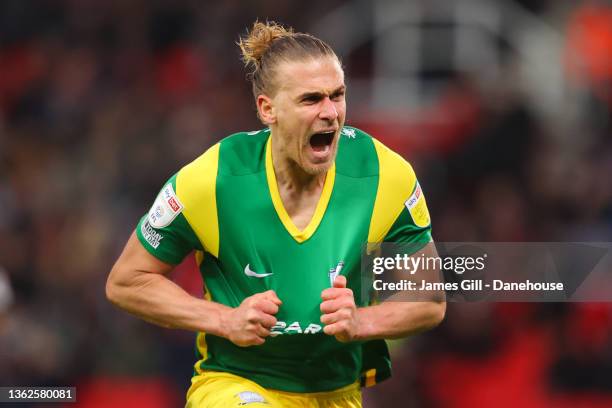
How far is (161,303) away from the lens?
230 inches

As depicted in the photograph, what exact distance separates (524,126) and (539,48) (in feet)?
5.99

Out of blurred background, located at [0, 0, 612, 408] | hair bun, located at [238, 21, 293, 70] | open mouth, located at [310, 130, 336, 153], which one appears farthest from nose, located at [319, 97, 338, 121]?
blurred background, located at [0, 0, 612, 408]

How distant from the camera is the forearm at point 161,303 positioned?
5.75 metres

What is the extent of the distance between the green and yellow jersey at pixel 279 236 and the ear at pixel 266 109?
0.54 feet

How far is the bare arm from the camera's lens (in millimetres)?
5609

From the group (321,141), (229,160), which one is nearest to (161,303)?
(229,160)

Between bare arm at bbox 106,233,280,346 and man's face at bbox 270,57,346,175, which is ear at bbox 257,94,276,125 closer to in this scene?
man's face at bbox 270,57,346,175

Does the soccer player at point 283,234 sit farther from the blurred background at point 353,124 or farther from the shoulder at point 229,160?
the blurred background at point 353,124

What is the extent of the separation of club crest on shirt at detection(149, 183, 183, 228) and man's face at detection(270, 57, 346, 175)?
1.71ft

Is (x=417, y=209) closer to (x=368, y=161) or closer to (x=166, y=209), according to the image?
(x=368, y=161)

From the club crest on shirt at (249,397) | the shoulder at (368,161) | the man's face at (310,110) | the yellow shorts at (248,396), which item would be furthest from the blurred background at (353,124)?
the man's face at (310,110)

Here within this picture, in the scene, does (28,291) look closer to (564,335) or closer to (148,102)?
(148,102)

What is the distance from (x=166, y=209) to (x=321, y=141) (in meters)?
0.72

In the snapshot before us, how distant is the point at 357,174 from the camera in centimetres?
602
